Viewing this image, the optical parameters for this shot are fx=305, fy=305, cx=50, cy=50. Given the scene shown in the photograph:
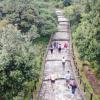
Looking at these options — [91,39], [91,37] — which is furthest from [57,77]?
[91,37]

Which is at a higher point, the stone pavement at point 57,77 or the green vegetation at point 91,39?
the green vegetation at point 91,39

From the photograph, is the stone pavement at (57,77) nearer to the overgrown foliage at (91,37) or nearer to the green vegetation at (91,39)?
the green vegetation at (91,39)

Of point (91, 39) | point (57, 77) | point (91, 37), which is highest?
point (91, 37)

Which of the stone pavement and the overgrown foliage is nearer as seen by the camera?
the stone pavement

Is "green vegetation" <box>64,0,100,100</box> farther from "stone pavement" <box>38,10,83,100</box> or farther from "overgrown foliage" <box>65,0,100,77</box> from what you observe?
"stone pavement" <box>38,10,83,100</box>

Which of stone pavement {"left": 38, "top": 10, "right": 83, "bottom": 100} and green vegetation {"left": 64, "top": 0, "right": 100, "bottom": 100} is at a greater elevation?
green vegetation {"left": 64, "top": 0, "right": 100, "bottom": 100}

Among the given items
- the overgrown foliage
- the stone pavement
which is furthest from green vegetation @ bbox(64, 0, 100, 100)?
the stone pavement

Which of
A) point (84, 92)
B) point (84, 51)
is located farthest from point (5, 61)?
point (84, 51)

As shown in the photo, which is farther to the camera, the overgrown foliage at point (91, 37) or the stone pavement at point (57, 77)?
the overgrown foliage at point (91, 37)

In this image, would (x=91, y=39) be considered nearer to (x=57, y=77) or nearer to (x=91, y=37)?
(x=91, y=37)

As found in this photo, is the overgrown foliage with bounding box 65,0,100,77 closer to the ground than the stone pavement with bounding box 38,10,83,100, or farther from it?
farther from it

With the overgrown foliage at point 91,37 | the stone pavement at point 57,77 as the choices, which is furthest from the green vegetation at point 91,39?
the stone pavement at point 57,77
